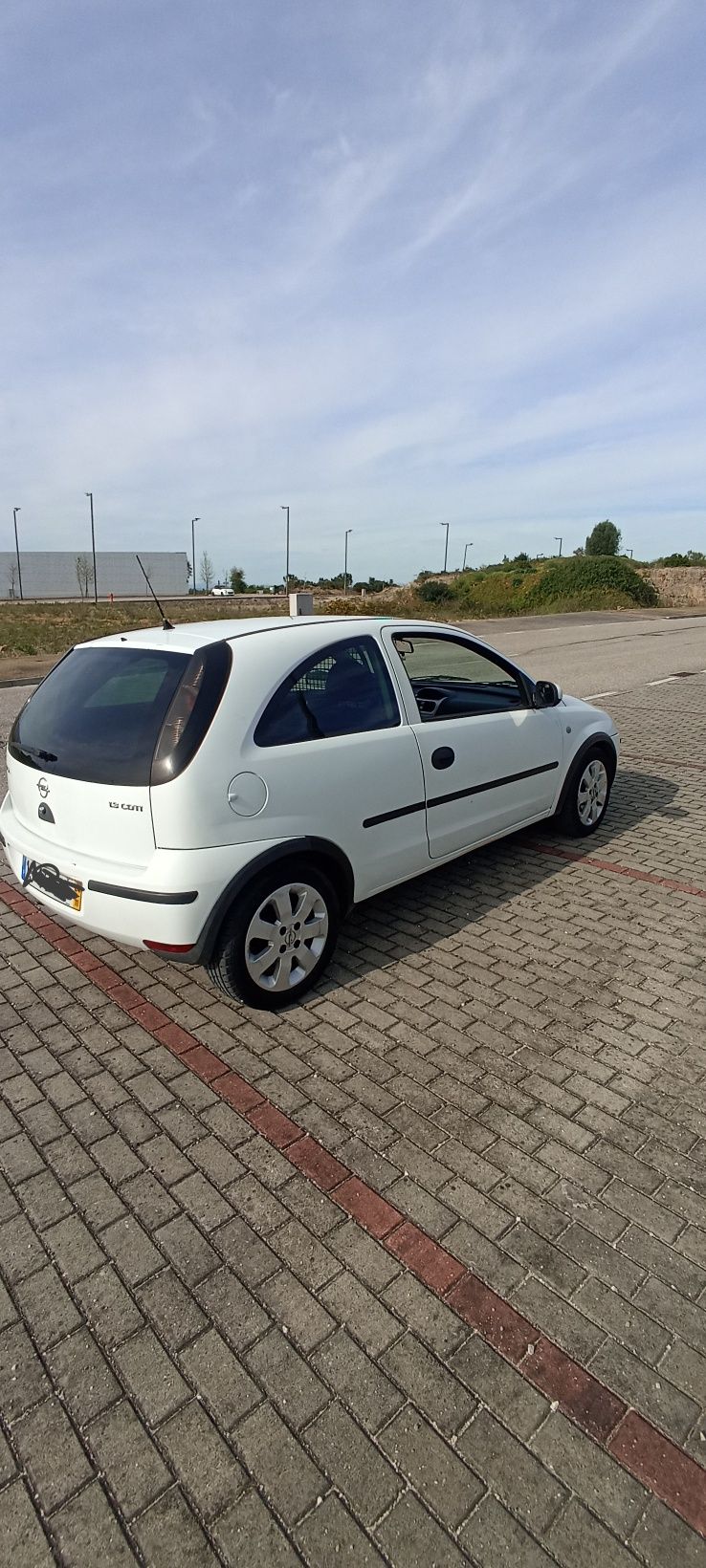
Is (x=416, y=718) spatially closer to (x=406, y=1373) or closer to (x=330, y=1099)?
(x=330, y=1099)

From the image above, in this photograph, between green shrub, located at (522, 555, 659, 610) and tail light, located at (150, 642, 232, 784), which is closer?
tail light, located at (150, 642, 232, 784)

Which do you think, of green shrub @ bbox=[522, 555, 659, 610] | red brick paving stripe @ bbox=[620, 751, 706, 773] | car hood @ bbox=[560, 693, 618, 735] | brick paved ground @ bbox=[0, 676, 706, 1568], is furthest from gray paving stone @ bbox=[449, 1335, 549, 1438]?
green shrub @ bbox=[522, 555, 659, 610]

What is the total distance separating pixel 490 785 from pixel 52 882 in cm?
238

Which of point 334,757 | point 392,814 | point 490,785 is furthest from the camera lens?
point 490,785

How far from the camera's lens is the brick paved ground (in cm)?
173

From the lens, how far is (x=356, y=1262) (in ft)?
7.52

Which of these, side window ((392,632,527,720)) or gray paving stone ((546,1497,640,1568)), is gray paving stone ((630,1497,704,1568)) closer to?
gray paving stone ((546,1497,640,1568))

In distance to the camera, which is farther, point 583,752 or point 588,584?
point 588,584

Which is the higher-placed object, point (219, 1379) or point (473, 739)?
point (473, 739)

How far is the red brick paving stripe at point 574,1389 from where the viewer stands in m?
1.88

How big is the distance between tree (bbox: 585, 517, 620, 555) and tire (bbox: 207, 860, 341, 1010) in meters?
76.5

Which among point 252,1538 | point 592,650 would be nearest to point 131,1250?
point 252,1538

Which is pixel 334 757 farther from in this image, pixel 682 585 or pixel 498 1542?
pixel 682 585

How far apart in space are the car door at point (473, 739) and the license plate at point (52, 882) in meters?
1.73
